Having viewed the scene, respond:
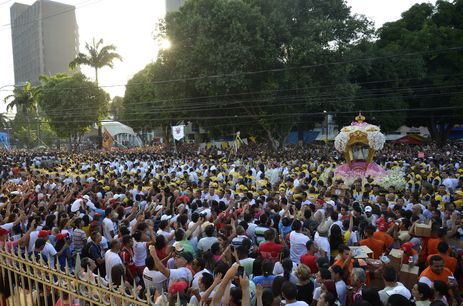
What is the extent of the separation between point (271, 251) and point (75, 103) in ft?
107

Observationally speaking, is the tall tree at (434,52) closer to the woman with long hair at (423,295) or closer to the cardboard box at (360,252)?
the cardboard box at (360,252)

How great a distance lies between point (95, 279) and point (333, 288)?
105 inches

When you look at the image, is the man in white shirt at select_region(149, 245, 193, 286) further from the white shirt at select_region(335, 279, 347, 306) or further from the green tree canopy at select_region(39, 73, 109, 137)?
the green tree canopy at select_region(39, 73, 109, 137)

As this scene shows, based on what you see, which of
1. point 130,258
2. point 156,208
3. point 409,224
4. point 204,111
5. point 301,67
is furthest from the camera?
point 204,111

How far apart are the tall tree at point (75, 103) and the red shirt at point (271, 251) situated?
3114cm

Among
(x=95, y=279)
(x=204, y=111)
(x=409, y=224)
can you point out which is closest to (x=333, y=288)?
(x=95, y=279)

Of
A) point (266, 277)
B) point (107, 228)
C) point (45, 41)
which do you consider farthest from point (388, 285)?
point (45, 41)

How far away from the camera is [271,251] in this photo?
5.93 m

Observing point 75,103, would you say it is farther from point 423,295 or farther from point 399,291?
point 423,295

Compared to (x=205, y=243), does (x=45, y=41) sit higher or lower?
higher

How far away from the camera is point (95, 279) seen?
349 centimetres

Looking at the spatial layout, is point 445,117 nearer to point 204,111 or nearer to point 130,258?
point 204,111

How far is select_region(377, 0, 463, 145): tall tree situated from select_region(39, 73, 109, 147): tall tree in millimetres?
24789

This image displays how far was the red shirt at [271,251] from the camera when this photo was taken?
19.4ft
